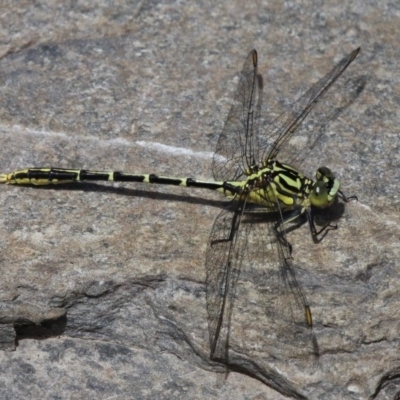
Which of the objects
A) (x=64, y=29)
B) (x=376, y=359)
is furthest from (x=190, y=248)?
(x=64, y=29)

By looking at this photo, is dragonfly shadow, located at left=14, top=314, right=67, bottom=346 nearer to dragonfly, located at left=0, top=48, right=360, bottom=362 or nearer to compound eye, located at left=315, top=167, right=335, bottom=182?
dragonfly, located at left=0, top=48, right=360, bottom=362

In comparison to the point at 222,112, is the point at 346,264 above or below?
below

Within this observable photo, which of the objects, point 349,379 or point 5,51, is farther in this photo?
point 5,51

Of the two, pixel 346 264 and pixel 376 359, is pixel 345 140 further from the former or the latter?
pixel 376 359

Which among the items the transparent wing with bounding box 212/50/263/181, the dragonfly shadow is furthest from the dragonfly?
the dragonfly shadow

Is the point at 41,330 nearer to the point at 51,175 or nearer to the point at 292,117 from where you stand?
the point at 51,175

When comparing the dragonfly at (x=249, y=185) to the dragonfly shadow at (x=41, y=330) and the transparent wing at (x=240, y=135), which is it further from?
the dragonfly shadow at (x=41, y=330)

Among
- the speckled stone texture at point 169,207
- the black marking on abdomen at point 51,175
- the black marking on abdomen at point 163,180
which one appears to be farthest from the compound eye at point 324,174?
the black marking on abdomen at point 51,175

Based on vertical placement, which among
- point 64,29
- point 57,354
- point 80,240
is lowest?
point 57,354
